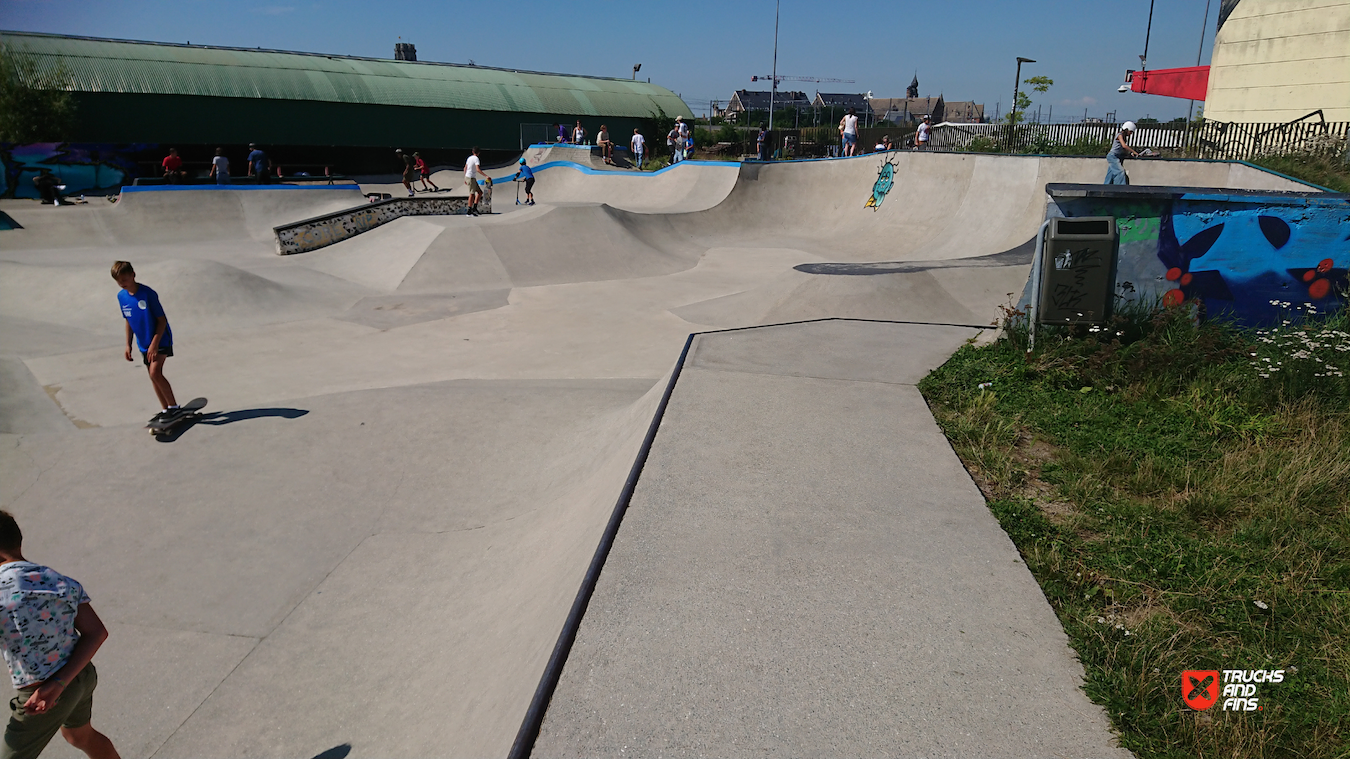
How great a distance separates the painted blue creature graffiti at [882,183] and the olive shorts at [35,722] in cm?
1912

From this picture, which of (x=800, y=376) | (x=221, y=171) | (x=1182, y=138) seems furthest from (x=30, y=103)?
(x=1182, y=138)

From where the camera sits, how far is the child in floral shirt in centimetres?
293

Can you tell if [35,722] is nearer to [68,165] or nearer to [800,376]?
[800,376]

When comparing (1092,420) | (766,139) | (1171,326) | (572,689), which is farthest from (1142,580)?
(766,139)

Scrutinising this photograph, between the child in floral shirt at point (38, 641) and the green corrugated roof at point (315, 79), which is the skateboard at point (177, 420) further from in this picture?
the green corrugated roof at point (315, 79)

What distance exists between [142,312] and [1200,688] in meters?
8.33

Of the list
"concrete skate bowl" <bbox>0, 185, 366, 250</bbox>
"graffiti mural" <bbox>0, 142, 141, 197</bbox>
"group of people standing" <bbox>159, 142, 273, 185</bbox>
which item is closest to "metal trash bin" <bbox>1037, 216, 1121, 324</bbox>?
"concrete skate bowl" <bbox>0, 185, 366, 250</bbox>

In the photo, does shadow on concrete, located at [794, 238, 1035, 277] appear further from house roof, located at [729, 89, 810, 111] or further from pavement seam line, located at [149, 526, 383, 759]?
house roof, located at [729, 89, 810, 111]

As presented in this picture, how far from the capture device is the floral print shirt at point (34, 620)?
2.91 metres

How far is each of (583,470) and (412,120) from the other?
37.2 metres

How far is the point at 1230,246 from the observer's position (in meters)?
6.66

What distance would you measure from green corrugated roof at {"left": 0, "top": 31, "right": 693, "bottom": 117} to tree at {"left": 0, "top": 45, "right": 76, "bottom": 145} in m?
0.28

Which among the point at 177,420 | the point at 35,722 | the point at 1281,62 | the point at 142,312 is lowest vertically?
the point at 177,420

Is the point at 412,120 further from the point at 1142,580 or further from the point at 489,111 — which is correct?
the point at 1142,580
